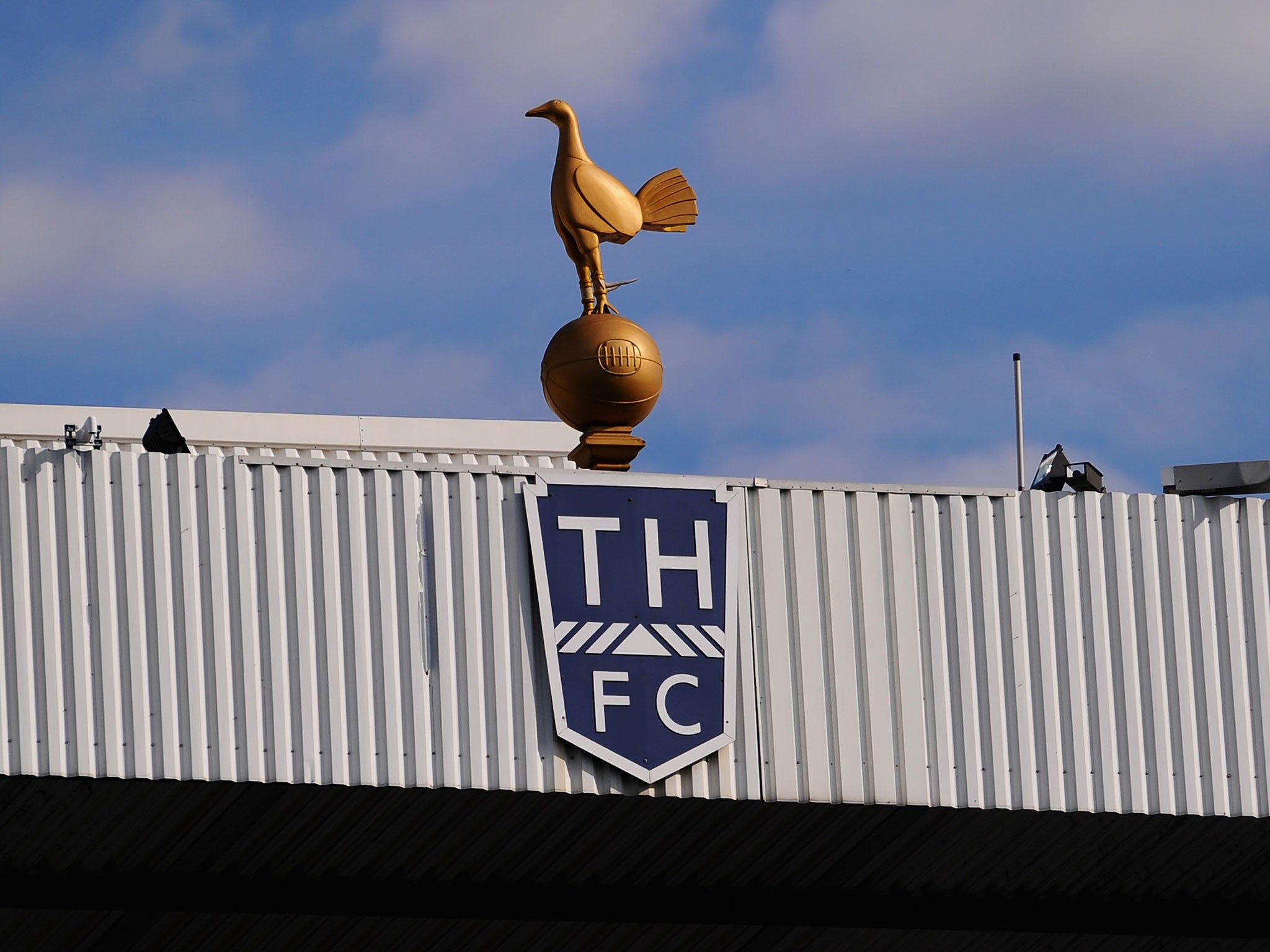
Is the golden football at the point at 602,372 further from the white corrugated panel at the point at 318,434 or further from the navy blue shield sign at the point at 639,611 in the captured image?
the white corrugated panel at the point at 318,434

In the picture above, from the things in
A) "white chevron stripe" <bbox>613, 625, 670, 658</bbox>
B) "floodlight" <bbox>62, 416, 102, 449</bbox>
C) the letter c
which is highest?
"floodlight" <bbox>62, 416, 102, 449</bbox>

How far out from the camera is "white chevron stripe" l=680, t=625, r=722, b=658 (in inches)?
514

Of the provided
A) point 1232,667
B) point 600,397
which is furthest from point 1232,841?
point 600,397

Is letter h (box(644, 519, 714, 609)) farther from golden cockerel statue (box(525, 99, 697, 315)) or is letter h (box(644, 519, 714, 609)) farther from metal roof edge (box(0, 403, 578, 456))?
metal roof edge (box(0, 403, 578, 456))

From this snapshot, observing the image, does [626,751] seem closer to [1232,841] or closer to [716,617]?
[716,617]

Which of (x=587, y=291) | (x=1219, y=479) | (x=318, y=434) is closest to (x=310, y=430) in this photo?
(x=318, y=434)

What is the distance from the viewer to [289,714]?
479 inches

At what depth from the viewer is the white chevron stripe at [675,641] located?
13016 millimetres

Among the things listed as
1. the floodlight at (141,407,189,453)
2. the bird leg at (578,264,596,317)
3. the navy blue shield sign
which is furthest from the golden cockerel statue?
the floodlight at (141,407,189,453)

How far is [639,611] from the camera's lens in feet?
42.7

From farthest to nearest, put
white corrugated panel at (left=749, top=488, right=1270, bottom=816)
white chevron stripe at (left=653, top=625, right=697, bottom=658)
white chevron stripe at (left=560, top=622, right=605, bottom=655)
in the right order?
1. white corrugated panel at (left=749, top=488, right=1270, bottom=816)
2. white chevron stripe at (left=653, top=625, right=697, bottom=658)
3. white chevron stripe at (left=560, top=622, right=605, bottom=655)

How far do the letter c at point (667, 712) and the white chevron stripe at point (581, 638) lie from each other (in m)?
0.59

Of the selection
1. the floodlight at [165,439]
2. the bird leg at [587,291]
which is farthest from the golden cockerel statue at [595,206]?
the floodlight at [165,439]

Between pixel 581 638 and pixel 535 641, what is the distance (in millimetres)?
315
